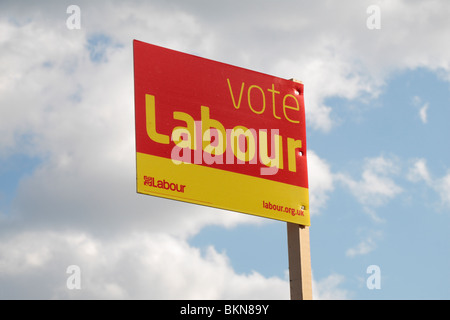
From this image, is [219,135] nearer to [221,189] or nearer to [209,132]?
[209,132]

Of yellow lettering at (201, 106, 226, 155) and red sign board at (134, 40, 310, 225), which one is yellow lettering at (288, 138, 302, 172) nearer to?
red sign board at (134, 40, 310, 225)

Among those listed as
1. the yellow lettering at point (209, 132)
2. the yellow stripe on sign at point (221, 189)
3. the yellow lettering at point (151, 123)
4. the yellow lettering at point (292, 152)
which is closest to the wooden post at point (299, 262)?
the yellow stripe on sign at point (221, 189)

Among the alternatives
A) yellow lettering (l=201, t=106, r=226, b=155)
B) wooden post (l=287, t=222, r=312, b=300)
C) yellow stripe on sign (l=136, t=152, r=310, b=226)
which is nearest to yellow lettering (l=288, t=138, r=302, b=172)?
yellow stripe on sign (l=136, t=152, r=310, b=226)

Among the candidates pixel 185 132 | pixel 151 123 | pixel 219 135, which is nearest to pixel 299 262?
pixel 219 135

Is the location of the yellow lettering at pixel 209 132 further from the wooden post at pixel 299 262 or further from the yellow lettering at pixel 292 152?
the wooden post at pixel 299 262

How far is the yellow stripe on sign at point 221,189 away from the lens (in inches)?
420

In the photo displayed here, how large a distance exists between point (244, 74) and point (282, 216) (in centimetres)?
188

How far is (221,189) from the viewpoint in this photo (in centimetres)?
1118

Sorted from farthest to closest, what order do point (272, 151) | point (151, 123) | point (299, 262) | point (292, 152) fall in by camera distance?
point (292, 152) → point (272, 151) → point (299, 262) → point (151, 123)

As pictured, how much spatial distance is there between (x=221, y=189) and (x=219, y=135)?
2.30 ft

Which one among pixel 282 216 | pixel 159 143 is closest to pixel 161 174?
pixel 159 143

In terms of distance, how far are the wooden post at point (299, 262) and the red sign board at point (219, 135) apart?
0.17 metres

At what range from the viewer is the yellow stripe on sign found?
1068cm
